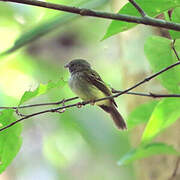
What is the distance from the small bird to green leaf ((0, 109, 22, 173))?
4.67 feet

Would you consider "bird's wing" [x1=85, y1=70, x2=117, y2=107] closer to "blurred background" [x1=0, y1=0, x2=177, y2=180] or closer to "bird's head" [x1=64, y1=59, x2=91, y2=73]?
"bird's head" [x1=64, y1=59, x2=91, y2=73]

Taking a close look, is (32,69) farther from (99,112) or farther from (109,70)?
(109,70)

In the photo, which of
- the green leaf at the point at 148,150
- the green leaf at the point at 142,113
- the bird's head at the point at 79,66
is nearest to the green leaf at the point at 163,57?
the green leaf at the point at 142,113

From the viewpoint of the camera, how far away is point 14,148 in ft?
5.68

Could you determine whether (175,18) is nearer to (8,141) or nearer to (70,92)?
(8,141)

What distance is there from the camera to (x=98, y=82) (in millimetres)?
3285

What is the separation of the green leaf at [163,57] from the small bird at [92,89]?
4.02 ft

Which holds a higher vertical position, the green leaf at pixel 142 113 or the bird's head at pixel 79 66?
the bird's head at pixel 79 66

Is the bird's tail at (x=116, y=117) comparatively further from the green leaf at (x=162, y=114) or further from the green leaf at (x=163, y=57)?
the green leaf at (x=163, y=57)

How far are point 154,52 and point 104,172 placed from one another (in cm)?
616

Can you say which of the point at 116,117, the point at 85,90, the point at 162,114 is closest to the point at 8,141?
the point at 162,114

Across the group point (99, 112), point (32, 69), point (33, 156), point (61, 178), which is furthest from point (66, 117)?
point (33, 156)

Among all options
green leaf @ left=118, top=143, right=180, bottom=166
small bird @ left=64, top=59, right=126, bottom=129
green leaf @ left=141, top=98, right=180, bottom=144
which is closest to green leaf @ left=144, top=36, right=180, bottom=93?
green leaf @ left=141, top=98, right=180, bottom=144

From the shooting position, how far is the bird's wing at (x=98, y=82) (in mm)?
3202
